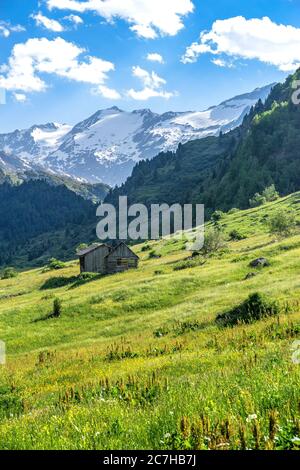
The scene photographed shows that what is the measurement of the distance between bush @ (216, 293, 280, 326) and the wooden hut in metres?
64.2

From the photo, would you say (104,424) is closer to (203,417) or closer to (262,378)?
(203,417)

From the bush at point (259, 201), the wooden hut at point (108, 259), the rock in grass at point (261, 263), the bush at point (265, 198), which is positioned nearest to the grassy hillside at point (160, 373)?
the rock in grass at point (261, 263)

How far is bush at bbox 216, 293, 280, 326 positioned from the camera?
2791 cm

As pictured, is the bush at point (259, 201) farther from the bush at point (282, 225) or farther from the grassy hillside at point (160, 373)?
the grassy hillside at point (160, 373)

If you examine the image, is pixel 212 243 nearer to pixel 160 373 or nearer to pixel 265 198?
pixel 160 373

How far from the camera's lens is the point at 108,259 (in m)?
95.7

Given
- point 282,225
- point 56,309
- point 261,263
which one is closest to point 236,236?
point 282,225

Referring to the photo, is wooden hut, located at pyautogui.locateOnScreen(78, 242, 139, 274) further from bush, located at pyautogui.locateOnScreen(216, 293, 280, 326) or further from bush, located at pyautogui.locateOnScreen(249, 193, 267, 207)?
bush, located at pyautogui.locateOnScreen(249, 193, 267, 207)

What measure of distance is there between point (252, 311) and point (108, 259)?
68528 mm

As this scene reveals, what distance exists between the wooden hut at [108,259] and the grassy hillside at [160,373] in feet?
124

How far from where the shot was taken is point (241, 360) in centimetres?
1331

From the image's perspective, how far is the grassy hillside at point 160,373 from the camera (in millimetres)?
6699

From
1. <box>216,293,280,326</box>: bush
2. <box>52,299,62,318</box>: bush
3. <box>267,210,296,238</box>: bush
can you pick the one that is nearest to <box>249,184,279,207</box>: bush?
<box>267,210,296,238</box>: bush
